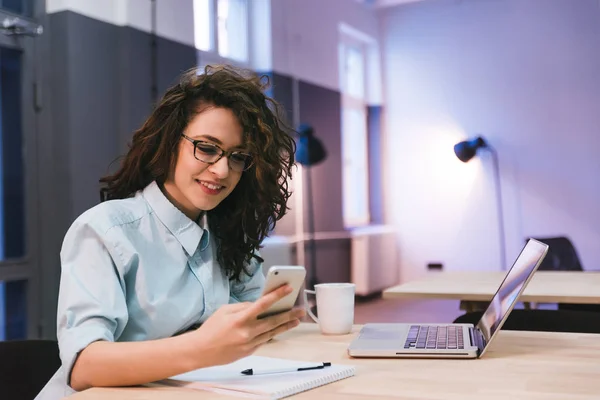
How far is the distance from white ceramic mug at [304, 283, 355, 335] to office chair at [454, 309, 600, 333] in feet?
1.91

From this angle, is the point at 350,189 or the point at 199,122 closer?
A: the point at 199,122

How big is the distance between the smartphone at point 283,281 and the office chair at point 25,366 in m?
0.62

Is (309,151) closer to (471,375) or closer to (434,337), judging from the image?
(434,337)

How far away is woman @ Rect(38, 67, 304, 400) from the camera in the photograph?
1.05 metres

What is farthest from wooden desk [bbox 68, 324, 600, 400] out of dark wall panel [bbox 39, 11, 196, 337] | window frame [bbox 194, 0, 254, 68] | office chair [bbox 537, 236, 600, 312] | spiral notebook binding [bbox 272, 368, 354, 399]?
window frame [bbox 194, 0, 254, 68]

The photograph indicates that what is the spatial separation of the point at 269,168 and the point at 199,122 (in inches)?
7.3

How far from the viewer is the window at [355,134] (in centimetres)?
722

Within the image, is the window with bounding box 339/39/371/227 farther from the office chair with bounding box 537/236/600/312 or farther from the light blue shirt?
the light blue shirt

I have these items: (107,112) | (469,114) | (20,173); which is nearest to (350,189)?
(469,114)

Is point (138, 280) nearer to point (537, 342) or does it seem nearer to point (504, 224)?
point (537, 342)

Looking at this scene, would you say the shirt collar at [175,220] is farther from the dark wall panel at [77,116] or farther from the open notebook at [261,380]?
the dark wall panel at [77,116]

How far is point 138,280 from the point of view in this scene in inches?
49.8

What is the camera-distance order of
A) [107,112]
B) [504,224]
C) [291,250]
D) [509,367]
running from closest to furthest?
[509,367]
[107,112]
[291,250]
[504,224]

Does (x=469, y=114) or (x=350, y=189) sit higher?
(x=469, y=114)
